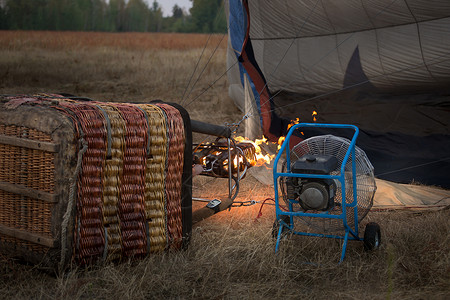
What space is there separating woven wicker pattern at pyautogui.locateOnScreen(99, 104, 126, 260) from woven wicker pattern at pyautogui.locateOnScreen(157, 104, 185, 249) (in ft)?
1.14

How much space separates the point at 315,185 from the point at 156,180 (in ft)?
3.19

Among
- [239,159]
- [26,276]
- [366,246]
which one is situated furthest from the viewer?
[239,159]

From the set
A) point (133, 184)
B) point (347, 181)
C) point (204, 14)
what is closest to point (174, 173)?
point (133, 184)

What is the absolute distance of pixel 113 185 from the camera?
304 centimetres

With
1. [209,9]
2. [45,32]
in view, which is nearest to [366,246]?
[45,32]

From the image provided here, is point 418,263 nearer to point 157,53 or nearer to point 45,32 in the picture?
point 157,53

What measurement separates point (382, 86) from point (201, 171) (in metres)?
2.84

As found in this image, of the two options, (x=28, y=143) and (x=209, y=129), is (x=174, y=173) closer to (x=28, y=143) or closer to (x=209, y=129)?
(x=209, y=129)

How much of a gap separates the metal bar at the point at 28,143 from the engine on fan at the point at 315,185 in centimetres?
145

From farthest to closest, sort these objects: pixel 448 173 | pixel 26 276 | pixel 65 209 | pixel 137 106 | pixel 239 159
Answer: pixel 448 173 < pixel 239 159 < pixel 137 106 < pixel 26 276 < pixel 65 209

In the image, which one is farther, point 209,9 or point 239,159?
point 209,9

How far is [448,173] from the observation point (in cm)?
535

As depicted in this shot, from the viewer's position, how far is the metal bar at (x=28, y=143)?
2.78 meters

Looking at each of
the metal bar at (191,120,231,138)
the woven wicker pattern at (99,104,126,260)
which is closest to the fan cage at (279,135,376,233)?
the metal bar at (191,120,231,138)
